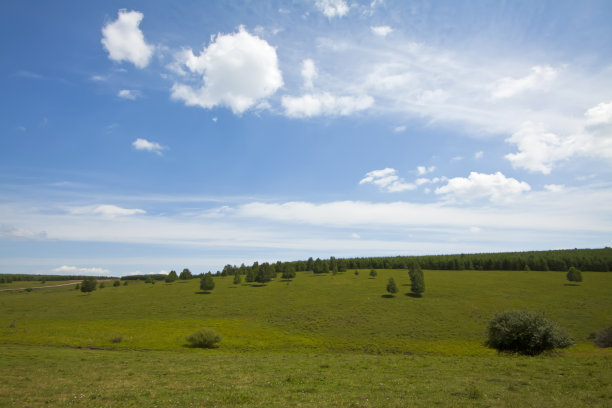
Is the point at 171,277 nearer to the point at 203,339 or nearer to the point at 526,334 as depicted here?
the point at 203,339

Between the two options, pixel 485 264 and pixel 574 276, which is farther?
pixel 485 264

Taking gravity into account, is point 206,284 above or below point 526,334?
below

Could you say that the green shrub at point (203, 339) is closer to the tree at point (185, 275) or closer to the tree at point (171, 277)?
the tree at point (171, 277)

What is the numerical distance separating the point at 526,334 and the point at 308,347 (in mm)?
35711

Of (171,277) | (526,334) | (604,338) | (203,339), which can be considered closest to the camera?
(526,334)

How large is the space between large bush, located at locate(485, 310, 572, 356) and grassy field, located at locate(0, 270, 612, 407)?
85.0 inches

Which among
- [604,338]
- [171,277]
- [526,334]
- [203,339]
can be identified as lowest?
[604,338]

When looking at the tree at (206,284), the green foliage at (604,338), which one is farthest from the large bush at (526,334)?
the tree at (206,284)

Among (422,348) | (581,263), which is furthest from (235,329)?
(581,263)

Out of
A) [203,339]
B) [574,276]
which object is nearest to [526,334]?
[203,339]

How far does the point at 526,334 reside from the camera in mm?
38469

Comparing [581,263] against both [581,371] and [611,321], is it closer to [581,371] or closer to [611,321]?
[611,321]

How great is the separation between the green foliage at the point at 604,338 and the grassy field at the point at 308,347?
2567 mm

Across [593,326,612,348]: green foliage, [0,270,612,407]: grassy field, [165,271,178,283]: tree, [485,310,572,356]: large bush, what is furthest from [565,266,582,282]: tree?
[165,271,178,283]: tree
